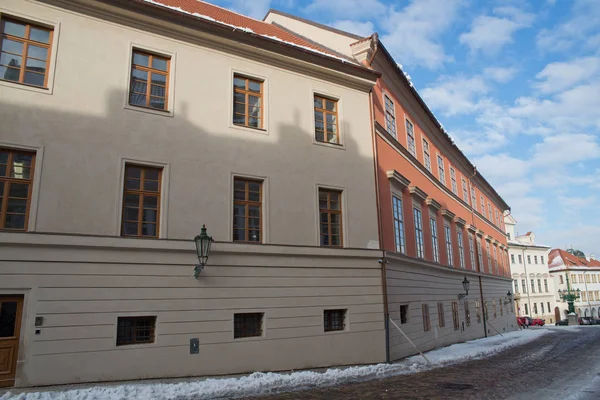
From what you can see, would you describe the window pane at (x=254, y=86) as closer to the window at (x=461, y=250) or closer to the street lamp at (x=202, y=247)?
the street lamp at (x=202, y=247)

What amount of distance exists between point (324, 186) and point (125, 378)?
25.0ft

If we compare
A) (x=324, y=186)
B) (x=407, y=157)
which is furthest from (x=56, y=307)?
(x=407, y=157)

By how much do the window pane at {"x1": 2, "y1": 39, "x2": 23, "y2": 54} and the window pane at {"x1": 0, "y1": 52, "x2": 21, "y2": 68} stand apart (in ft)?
0.38

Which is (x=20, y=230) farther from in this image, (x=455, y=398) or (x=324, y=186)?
(x=455, y=398)

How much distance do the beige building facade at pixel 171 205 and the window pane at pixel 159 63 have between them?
0.12ft

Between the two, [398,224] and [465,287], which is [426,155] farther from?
[465,287]

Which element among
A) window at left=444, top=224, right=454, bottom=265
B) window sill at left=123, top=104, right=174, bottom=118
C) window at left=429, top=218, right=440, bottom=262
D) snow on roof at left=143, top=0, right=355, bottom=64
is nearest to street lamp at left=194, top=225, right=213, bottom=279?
window sill at left=123, top=104, right=174, bottom=118

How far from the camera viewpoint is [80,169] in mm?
10711

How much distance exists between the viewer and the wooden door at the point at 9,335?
30.5ft

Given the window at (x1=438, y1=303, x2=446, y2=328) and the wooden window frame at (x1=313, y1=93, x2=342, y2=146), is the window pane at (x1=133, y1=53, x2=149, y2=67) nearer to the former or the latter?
the wooden window frame at (x1=313, y1=93, x2=342, y2=146)

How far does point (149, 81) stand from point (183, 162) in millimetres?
2345

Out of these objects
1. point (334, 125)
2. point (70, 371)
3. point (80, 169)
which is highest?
point (334, 125)

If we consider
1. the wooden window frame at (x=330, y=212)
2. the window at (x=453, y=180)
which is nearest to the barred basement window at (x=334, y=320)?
the wooden window frame at (x=330, y=212)

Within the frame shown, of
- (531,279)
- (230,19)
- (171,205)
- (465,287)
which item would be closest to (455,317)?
(465,287)
